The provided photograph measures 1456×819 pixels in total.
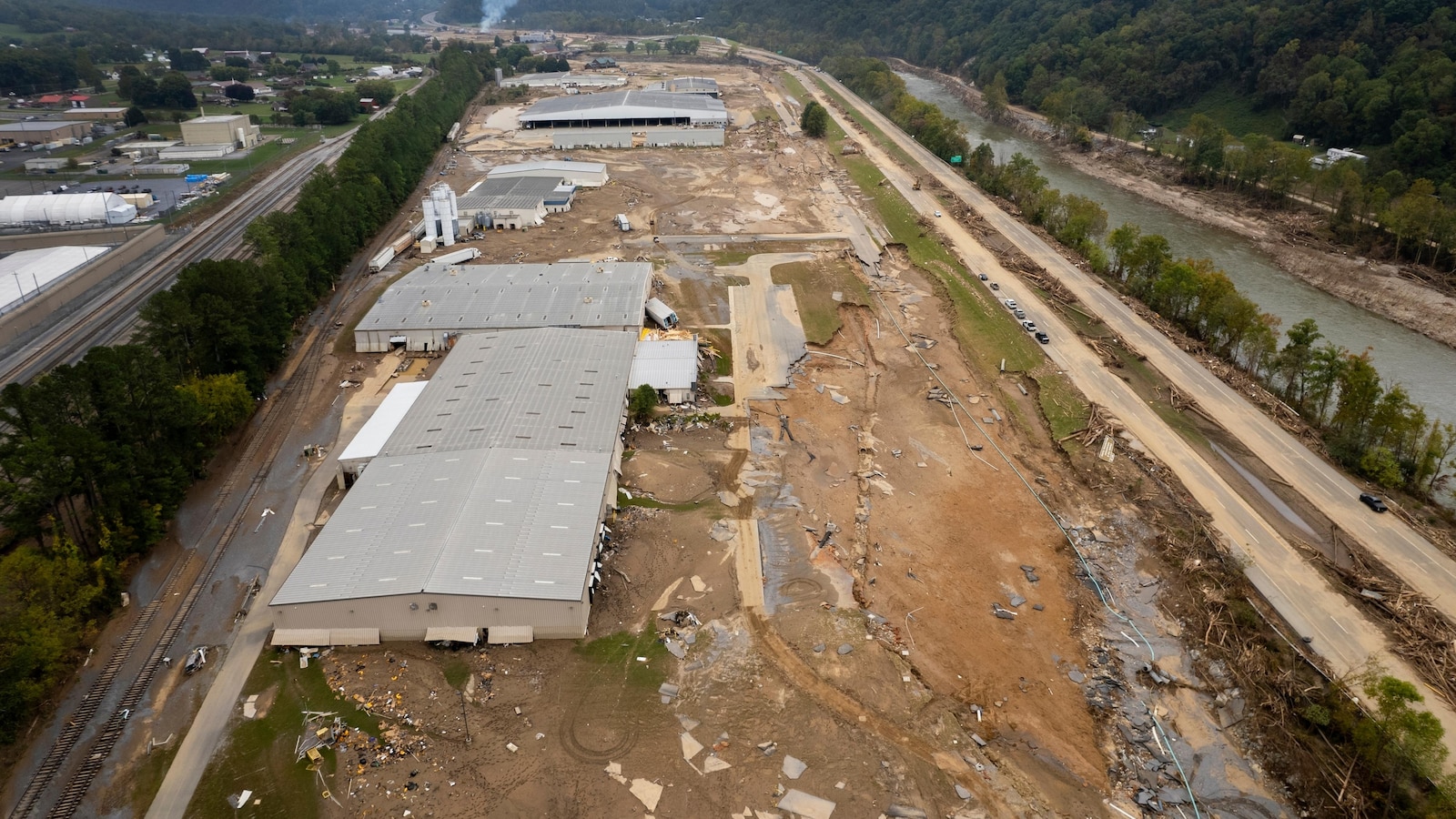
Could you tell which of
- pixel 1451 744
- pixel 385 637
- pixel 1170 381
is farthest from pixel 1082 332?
pixel 385 637

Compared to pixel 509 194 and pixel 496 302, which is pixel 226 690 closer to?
pixel 496 302

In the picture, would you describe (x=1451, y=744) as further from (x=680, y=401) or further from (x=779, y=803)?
(x=680, y=401)

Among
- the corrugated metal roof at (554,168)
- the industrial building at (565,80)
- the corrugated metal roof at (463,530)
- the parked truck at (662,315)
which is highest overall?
the industrial building at (565,80)

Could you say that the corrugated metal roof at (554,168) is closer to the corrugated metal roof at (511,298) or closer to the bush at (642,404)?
the corrugated metal roof at (511,298)

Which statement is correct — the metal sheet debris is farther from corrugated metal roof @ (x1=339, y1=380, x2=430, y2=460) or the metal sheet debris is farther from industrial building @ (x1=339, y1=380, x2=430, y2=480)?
corrugated metal roof @ (x1=339, y1=380, x2=430, y2=460)

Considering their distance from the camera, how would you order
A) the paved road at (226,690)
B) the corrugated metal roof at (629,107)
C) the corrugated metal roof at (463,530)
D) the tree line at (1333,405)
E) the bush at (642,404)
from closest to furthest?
the tree line at (1333,405), the paved road at (226,690), the corrugated metal roof at (463,530), the bush at (642,404), the corrugated metal roof at (629,107)

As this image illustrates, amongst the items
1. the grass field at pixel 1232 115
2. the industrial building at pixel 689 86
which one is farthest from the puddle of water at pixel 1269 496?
the industrial building at pixel 689 86

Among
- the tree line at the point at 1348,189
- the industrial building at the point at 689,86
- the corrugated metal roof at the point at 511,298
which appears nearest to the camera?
the corrugated metal roof at the point at 511,298
